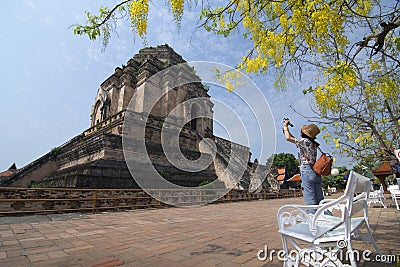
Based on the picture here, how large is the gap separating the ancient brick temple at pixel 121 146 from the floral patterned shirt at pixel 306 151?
9.34 m

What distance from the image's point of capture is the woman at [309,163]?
3.02m

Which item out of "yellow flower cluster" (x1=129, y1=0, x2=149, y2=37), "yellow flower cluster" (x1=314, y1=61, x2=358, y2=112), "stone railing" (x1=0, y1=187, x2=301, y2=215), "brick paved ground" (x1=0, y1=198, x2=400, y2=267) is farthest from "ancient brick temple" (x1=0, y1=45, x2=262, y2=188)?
"yellow flower cluster" (x1=314, y1=61, x2=358, y2=112)

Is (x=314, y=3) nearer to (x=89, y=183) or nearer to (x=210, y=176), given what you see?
(x=89, y=183)

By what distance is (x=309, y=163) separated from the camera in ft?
10.1

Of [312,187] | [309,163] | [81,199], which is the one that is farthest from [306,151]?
[81,199]

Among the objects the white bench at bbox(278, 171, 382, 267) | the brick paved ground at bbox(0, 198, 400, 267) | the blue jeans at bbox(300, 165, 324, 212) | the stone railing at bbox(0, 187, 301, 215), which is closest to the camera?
the white bench at bbox(278, 171, 382, 267)

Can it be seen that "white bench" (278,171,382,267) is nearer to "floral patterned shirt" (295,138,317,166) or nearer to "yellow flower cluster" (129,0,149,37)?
"floral patterned shirt" (295,138,317,166)

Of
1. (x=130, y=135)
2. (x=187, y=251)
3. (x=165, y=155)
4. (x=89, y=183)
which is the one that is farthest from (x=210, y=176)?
(x=187, y=251)

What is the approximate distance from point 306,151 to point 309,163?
6.9 inches

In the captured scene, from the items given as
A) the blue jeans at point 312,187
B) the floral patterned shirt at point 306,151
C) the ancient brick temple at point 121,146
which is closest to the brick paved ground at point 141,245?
the blue jeans at point 312,187

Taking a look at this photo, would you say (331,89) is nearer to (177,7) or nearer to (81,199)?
(177,7)

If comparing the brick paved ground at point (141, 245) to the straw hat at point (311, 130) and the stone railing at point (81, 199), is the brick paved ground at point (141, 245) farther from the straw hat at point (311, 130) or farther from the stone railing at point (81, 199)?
the stone railing at point (81, 199)

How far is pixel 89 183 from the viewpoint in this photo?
9.80 m

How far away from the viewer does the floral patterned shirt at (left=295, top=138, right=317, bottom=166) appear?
309cm
